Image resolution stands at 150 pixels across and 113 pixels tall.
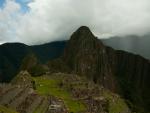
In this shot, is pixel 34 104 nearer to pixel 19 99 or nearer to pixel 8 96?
pixel 19 99

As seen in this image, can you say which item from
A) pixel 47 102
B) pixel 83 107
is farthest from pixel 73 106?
pixel 47 102

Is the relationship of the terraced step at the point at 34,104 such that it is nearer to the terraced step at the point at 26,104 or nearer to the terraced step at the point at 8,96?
the terraced step at the point at 26,104

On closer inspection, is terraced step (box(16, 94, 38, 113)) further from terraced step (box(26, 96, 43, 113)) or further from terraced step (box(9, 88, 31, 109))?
terraced step (box(9, 88, 31, 109))

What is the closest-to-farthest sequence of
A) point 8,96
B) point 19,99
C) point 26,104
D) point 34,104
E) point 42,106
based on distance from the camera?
point 26,104 → point 34,104 → point 19,99 → point 42,106 → point 8,96

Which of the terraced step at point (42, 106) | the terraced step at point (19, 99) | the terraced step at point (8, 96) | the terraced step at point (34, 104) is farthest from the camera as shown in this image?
the terraced step at point (42, 106)

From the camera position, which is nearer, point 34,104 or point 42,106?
point 34,104

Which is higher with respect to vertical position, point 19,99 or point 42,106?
point 19,99

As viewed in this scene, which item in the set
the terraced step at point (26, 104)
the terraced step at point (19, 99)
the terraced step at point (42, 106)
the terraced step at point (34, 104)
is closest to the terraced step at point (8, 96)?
the terraced step at point (19, 99)

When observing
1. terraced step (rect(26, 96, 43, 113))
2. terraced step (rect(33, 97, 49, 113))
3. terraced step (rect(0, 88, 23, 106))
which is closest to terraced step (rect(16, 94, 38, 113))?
terraced step (rect(26, 96, 43, 113))

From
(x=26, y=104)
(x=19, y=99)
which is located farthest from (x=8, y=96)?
(x=26, y=104)

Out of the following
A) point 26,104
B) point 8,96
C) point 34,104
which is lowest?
point 34,104

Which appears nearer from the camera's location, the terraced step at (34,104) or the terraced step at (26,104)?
the terraced step at (26,104)
